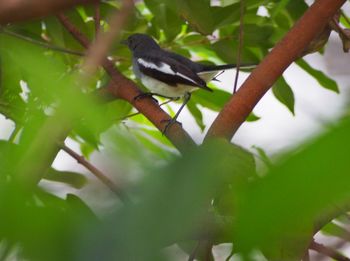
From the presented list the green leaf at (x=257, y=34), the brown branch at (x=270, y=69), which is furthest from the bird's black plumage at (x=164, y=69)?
the brown branch at (x=270, y=69)

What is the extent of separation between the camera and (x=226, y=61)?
151cm

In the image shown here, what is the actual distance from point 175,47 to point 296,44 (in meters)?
0.73

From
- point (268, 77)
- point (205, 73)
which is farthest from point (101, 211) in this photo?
point (205, 73)

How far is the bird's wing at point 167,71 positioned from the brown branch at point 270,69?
755 millimetres

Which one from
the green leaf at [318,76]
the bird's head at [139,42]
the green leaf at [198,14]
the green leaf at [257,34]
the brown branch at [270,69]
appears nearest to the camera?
the brown branch at [270,69]

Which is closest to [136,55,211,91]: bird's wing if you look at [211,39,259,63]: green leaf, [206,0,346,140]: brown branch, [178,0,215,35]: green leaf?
[211,39,259,63]: green leaf

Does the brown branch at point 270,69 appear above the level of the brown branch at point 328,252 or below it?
above

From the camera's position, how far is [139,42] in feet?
6.02

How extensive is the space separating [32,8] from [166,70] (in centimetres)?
184

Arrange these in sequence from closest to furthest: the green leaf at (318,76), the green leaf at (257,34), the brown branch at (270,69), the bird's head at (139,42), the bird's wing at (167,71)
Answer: the brown branch at (270,69)
the green leaf at (257,34)
the green leaf at (318,76)
the bird's head at (139,42)
the bird's wing at (167,71)

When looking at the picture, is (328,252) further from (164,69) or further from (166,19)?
(164,69)

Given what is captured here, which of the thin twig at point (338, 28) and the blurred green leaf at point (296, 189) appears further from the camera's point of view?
the thin twig at point (338, 28)

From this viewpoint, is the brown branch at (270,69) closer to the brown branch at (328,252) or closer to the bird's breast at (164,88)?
the brown branch at (328,252)

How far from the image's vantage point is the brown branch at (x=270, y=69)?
2.96ft
